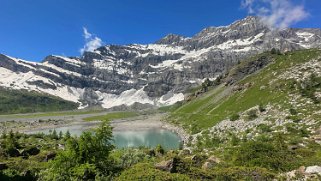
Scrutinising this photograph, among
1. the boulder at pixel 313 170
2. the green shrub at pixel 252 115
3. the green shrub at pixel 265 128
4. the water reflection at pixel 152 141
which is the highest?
the green shrub at pixel 252 115

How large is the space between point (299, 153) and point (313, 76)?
54934 millimetres

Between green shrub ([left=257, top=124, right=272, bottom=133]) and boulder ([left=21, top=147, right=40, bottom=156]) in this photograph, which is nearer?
boulder ([left=21, top=147, right=40, bottom=156])

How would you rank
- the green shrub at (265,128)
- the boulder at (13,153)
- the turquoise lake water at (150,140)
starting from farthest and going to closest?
the turquoise lake water at (150,140) < the green shrub at (265,128) < the boulder at (13,153)

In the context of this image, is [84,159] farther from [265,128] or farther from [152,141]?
[152,141]

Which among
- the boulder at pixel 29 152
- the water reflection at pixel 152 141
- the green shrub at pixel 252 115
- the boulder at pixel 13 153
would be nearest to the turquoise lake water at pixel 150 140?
the water reflection at pixel 152 141

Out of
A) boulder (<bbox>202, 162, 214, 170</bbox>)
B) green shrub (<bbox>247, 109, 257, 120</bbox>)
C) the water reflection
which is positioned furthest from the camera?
the water reflection

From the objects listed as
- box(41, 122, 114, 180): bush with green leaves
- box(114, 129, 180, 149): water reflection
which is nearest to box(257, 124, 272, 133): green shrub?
box(114, 129, 180, 149): water reflection

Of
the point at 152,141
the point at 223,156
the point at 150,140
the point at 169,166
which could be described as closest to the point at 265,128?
the point at 223,156

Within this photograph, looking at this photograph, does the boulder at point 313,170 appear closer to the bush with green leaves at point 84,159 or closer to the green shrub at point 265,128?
the bush with green leaves at point 84,159

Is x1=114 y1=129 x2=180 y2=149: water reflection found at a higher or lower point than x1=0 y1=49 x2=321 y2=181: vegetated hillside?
lower

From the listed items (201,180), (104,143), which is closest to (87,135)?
(104,143)

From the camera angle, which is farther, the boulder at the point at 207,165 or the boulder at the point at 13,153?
the boulder at the point at 13,153

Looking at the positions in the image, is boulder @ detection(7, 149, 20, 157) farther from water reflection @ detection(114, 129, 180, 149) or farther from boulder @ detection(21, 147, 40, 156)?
water reflection @ detection(114, 129, 180, 149)

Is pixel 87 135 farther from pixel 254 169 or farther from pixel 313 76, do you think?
pixel 313 76
